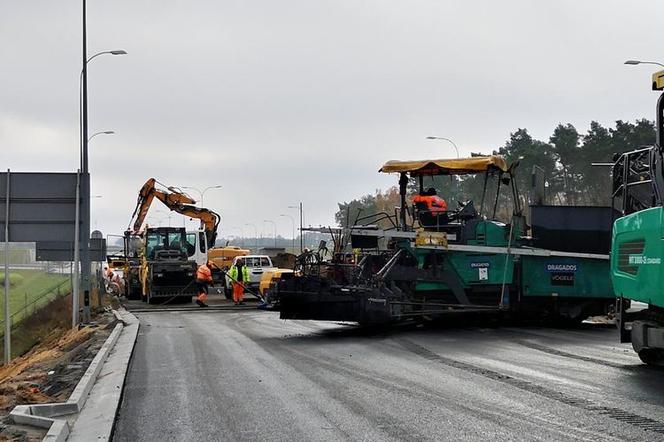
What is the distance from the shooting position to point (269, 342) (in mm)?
15836

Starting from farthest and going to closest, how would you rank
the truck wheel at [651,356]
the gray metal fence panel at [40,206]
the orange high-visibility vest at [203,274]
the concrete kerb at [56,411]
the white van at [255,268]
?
1. the white van at [255,268]
2. the orange high-visibility vest at [203,274]
3. the gray metal fence panel at [40,206]
4. the truck wheel at [651,356]
5. the concrete kerb at [56,411]

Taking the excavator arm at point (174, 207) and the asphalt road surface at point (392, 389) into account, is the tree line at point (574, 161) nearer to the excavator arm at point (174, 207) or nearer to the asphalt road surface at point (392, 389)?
the excavator arm at point (174, 207)

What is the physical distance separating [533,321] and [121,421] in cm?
1277

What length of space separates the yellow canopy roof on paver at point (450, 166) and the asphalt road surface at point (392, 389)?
3584 mm

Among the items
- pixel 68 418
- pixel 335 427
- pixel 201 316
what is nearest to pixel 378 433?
pixel 335 427

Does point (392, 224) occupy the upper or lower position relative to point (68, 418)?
upper

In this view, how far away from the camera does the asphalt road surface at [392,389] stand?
772 cm

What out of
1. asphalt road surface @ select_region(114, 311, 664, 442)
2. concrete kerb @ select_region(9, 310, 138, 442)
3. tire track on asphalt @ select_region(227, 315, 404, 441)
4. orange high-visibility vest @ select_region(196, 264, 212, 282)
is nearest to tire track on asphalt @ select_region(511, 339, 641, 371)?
asphalt road surface @ select_region(114, 311, 664, 442)

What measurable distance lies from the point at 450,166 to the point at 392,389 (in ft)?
29.6

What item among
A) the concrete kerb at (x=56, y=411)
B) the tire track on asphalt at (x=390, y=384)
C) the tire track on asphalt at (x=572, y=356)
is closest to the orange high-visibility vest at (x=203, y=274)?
the tire track on asphalt at (x=390, y=384)

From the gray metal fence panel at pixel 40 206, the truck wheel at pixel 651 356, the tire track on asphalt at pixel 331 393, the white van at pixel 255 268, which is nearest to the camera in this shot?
the tire track on asphalt at pixel 331 393

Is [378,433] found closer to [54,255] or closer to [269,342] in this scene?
[269,342]

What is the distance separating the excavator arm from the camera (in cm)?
3578

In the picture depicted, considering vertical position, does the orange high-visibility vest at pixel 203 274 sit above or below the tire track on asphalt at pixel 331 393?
above
